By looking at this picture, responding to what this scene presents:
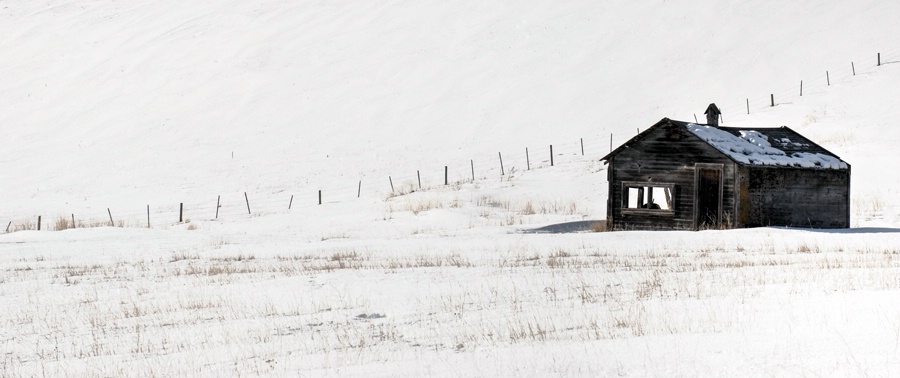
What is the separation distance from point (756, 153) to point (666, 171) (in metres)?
2.71

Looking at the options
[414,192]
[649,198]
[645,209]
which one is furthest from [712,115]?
[414,192]

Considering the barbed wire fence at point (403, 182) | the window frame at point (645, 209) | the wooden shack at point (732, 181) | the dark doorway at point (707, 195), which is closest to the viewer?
the wooden shack at point (732, 181)

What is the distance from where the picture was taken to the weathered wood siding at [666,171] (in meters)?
28.9

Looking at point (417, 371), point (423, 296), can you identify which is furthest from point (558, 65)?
point (417, 371)

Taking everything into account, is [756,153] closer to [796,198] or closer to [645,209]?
[796,198]

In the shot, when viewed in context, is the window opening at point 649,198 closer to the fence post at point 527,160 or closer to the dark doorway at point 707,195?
the dark doorway at point 707,195

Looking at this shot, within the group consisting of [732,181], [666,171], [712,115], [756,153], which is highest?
[712,115]

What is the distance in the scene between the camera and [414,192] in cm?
4300

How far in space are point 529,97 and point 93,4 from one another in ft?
169

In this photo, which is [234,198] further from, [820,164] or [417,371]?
[417,371]

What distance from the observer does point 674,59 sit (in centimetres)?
6844

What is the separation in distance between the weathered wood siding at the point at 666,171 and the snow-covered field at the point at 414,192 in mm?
2551

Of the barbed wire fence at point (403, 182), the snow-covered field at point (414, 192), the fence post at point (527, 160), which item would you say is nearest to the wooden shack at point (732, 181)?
the snow-covered field at point (414, 192)

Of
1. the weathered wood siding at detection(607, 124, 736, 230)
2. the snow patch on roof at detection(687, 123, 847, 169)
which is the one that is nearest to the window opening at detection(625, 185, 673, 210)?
the weathered wood siding at detection(607, 124, 736, 230)
